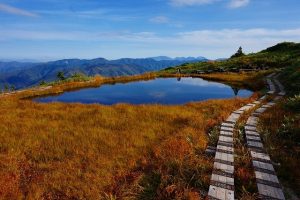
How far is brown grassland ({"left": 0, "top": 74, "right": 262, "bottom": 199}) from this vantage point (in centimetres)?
966

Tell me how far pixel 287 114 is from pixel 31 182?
47.8 ft

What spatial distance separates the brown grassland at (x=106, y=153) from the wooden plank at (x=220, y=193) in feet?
1.46

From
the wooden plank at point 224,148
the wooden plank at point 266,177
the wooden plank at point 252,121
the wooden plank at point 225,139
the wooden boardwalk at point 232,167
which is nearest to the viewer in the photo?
the wooden boardwalk at point 232,167

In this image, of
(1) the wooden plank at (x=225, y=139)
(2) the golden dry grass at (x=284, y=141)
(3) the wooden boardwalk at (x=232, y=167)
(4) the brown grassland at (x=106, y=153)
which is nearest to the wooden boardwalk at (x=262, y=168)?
(3) the wooden boardwalk at (x=232, y=167)

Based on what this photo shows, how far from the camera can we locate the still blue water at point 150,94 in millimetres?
28078

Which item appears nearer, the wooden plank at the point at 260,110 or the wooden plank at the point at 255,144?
the wooden plank at the point at 255,144

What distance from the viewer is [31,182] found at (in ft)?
34.1

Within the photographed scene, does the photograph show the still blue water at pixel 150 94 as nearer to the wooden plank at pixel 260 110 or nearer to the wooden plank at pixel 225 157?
the wooden plank at pixel 260 110

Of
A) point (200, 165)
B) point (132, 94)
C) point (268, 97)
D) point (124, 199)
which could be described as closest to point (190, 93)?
point (132, 94)

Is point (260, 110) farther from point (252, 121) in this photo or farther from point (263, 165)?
point (263, 165)

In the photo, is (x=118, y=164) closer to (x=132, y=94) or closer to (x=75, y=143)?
(x=75, y=143)

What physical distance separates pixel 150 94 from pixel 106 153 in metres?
18.7

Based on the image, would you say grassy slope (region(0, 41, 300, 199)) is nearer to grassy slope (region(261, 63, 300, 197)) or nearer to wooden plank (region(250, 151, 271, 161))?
grassy slope (region(261, 63, 300, 197))

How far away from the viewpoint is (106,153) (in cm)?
1277
